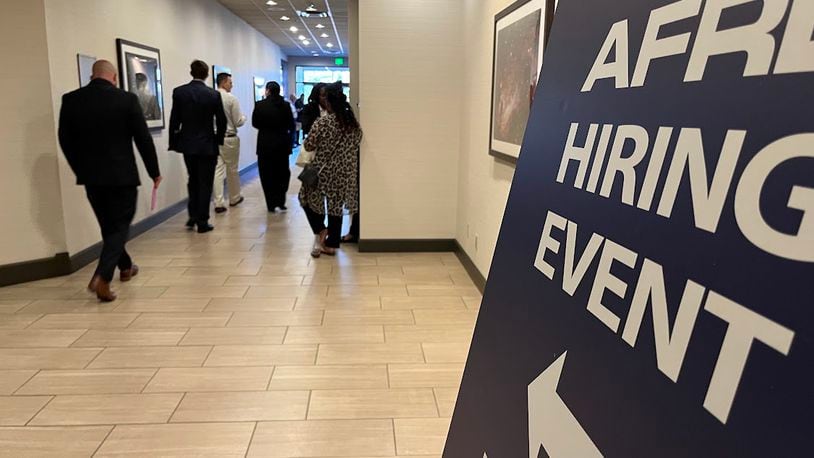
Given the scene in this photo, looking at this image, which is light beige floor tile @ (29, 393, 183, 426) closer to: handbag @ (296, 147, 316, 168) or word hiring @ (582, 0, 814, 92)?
word hiring @ (582, 0, 814, 92)

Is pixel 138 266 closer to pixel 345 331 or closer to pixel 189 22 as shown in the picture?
pixel 345 331

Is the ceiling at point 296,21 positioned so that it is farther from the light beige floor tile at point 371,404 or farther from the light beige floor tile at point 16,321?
the light beige floor tile at point 371,404

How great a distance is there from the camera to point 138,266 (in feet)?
16.0

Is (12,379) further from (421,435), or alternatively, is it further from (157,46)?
(157,46)

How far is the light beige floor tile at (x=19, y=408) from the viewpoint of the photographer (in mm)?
2512

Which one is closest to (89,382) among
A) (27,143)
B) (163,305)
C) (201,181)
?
(163,305)

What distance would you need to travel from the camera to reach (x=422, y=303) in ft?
13.4

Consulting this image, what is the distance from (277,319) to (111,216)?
54.0 inches

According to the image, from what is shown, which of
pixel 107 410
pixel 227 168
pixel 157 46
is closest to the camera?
pixel 107 410

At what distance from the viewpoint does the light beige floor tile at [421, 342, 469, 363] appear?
10.4ft

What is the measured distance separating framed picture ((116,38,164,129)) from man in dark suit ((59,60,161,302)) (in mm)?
1981

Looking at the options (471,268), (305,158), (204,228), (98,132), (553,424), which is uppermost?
(98,132)

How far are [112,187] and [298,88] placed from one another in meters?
17.2

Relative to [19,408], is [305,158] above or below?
above
